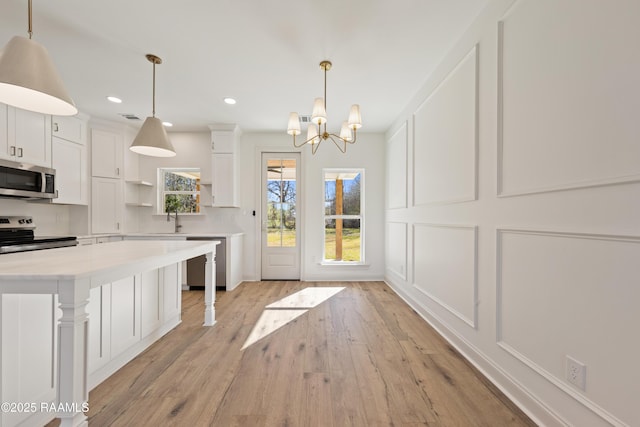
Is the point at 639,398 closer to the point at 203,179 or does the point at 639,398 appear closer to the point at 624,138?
the point at 624,138

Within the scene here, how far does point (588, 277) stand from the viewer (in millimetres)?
1190

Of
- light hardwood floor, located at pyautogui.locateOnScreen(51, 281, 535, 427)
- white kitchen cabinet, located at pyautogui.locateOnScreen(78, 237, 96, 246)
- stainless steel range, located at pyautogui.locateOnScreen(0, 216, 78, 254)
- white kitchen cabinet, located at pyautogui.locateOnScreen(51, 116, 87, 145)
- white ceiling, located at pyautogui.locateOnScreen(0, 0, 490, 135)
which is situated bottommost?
light hardwood floor, located at pyautogui.locateOnScreen(51, 281, 535, 427)

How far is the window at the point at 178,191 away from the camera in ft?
15.2

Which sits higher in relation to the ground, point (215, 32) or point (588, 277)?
point (215, 32)

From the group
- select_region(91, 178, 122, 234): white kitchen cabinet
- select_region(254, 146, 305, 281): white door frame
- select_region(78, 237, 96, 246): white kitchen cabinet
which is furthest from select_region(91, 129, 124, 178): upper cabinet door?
select_region(254, 146, 305, 281): white door frame

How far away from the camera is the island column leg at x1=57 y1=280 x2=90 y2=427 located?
1142mm

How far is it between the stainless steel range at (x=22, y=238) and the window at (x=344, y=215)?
3.53m

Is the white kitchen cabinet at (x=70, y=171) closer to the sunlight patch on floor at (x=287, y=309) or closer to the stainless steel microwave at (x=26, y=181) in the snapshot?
the stainless steel microwave at (x=26, y=181)

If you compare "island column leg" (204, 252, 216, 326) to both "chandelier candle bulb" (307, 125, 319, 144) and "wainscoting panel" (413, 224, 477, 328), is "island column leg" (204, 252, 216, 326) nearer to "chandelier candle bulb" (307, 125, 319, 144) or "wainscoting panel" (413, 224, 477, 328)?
"chandelier candle bulb" (307, 125, 319, 144)

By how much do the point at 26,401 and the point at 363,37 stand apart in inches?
121

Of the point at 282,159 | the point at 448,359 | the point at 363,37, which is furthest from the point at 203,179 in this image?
the point at 448,359

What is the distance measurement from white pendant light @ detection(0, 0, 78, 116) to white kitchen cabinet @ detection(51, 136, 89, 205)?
247 centimetres

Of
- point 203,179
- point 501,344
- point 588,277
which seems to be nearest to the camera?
point 588,277

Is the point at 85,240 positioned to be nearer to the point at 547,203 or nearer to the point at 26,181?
the point at 26,181
